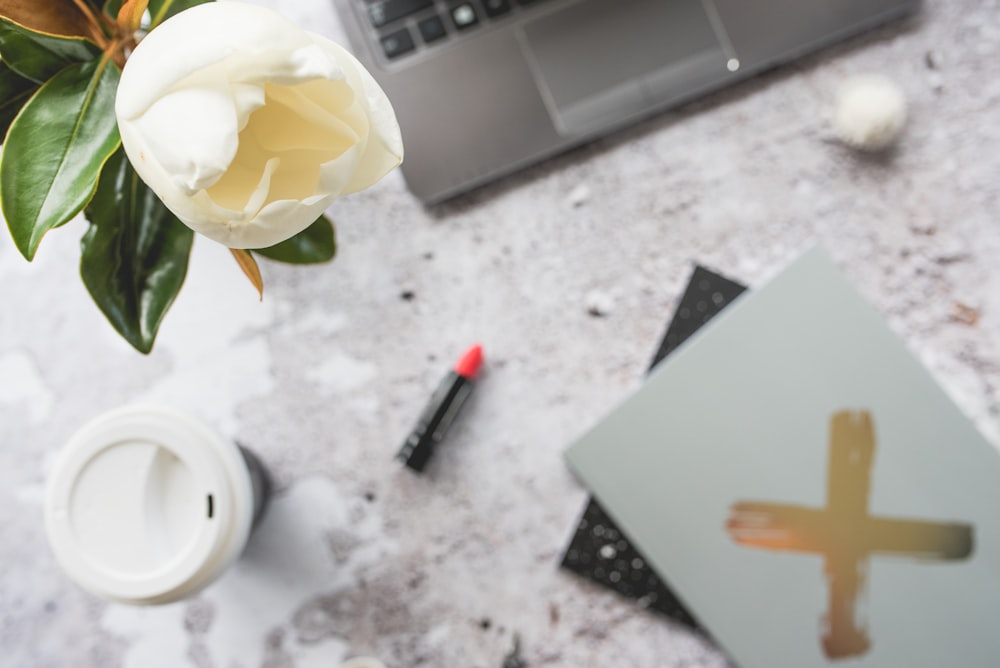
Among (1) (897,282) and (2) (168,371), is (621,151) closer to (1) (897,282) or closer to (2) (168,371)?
(1) (897,282)

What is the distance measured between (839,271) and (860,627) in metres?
0.19

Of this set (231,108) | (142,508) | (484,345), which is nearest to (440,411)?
(484,345)

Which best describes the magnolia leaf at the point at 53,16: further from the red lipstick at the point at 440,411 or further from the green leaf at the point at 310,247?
the red lipstick at the point at 440,411

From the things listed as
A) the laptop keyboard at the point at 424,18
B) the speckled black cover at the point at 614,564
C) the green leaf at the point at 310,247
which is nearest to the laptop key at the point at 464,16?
the laptop keyboard at the point at 424,18

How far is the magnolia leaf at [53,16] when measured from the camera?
0.77 feet

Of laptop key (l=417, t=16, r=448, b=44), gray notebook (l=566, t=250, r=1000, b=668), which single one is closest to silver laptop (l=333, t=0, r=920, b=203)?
laptop key (l=417, t=16, r=448, b=44)

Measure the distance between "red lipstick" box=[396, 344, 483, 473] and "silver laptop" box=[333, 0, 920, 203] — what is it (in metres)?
0.09

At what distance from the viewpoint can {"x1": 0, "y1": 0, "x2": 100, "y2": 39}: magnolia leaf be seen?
236mm

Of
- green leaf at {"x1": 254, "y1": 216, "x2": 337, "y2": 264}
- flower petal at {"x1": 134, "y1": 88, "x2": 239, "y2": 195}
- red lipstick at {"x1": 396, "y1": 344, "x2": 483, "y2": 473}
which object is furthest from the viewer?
red lipstick at {"x1": 396, "y1": 344, "x2": 483, "y2": 473}

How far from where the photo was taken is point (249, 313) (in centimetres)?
44

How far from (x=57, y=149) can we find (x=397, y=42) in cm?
21

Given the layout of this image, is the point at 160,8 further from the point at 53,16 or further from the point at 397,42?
the point at 397,42

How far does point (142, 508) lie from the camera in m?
0.36

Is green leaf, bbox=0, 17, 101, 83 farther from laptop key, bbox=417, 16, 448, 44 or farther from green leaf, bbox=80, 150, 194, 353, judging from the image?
laptop key, bbox=417, 16, 448, 44
